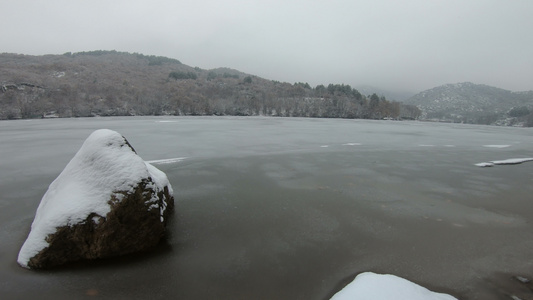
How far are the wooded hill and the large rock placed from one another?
221ft

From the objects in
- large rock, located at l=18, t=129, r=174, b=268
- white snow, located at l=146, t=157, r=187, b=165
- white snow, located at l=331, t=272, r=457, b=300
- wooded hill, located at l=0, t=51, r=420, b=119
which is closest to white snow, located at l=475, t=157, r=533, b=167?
white snow, located at l=331, t=272, r=457, b=300

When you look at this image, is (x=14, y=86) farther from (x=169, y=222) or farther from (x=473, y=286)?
(x=473, y=286)

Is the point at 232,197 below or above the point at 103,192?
below

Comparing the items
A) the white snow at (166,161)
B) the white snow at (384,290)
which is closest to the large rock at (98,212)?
the white snow at (384,290)

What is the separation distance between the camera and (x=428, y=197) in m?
6.38

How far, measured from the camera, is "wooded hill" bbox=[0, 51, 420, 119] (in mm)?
64500

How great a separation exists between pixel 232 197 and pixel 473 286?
4.40 meters

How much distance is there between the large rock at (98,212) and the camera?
Result: 3561 mm

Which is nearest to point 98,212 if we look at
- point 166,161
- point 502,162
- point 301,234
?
point 301,234

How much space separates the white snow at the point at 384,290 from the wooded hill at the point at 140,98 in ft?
232

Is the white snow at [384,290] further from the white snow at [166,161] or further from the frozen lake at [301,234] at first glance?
the white snow at [166,161]

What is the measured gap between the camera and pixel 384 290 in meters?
3.14

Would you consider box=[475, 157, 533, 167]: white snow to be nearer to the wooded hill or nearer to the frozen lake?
the frozen lake

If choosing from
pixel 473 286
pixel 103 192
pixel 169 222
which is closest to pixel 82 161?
pixel 103 192
